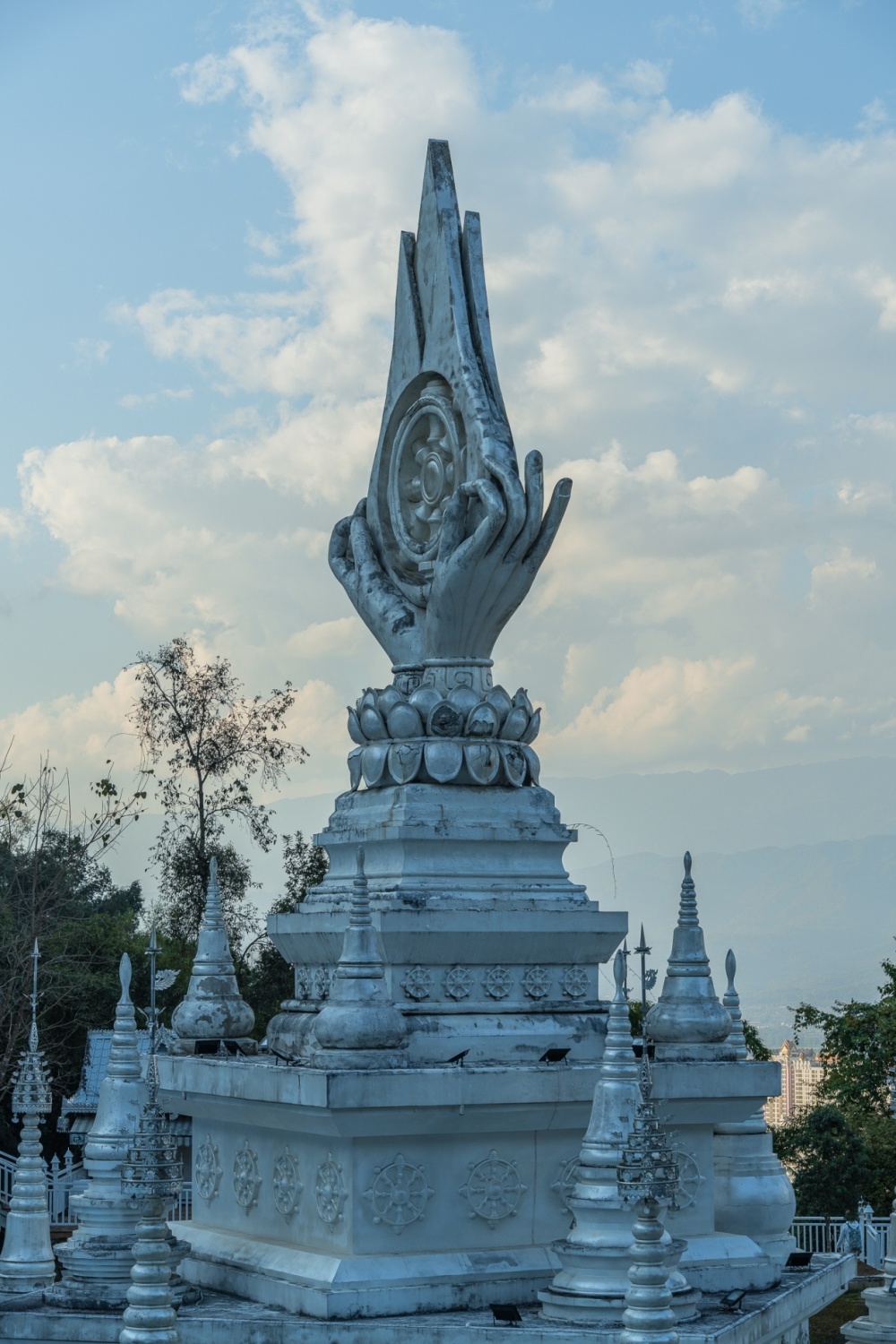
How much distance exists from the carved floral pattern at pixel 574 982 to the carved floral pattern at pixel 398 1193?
241cm

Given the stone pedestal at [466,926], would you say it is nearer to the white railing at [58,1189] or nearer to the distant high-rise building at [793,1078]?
the white railing at [58,1189]

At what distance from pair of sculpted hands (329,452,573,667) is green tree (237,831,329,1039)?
20961mm

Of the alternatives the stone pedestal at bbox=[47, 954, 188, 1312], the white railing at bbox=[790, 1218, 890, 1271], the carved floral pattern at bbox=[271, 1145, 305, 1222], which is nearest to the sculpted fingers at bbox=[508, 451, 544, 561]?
the stone pedestal at bbox=[47, 954, 188, 1312]

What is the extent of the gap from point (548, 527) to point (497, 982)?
14.1 feet

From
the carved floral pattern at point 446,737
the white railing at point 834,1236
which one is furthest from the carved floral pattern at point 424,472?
the white railing at point 834,1236

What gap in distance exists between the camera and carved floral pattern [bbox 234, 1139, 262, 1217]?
16328 mm

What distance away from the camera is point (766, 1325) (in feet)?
50.0

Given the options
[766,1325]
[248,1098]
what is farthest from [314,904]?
[766,1325]

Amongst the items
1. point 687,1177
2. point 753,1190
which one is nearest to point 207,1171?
point 687,1177

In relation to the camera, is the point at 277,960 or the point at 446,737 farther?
the point at 277,960

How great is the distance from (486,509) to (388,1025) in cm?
494

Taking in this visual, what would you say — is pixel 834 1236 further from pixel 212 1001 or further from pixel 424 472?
pixel 424 472

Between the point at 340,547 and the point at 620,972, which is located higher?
the point at 340,547

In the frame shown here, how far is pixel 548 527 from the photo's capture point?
1758 cm
